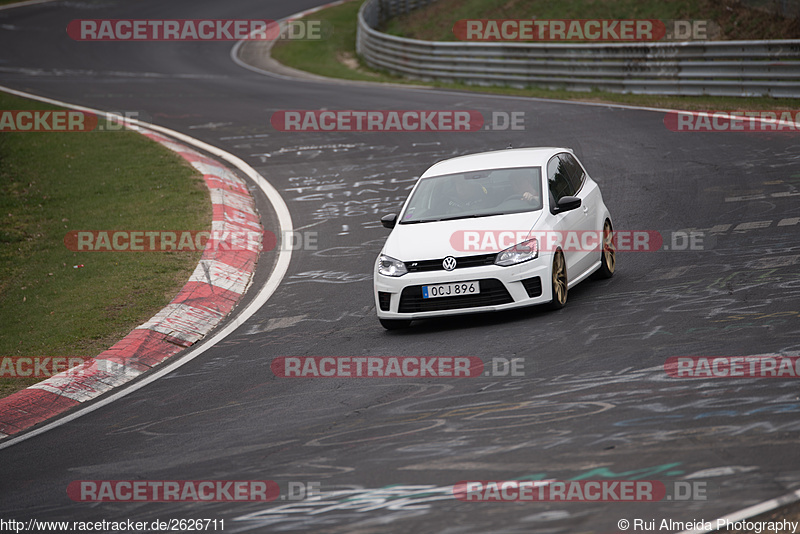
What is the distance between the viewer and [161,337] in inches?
389

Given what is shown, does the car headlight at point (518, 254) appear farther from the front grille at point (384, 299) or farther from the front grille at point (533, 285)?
the front grille at point (384, 299)

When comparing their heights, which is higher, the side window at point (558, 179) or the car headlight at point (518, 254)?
the side window at point (558, 179)

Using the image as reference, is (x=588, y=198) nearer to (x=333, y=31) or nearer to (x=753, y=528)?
(x=753, y=528)

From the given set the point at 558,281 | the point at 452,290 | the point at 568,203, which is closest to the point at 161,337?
the point at 452,290

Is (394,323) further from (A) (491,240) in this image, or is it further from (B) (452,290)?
(A) (491,240)

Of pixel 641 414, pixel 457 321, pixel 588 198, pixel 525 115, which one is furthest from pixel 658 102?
pixel 641 414

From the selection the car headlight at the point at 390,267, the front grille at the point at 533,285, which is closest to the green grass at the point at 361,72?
the front grille at the point at 533,285

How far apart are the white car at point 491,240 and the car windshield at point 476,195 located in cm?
1

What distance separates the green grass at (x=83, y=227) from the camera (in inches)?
410

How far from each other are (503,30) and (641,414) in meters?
29.4

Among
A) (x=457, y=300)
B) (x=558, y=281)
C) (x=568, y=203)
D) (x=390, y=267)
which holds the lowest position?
(x=457, y=300)

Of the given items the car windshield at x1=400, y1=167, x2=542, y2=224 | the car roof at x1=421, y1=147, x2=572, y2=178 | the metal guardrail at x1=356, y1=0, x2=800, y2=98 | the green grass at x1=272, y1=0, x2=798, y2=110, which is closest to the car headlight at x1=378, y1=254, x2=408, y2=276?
A: the car windshield at x1=400, y1=167, x2=542, y2=224

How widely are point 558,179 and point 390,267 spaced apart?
2.35 m

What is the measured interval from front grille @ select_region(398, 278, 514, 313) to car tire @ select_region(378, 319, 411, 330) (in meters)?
0.19
